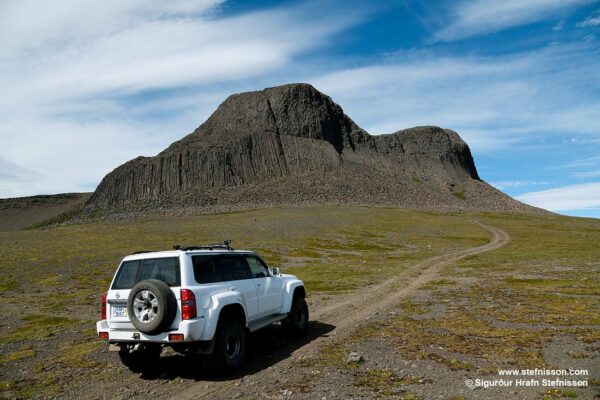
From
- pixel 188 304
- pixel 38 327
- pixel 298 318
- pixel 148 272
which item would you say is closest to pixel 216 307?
pixel 188 304

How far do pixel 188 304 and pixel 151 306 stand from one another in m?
0.85

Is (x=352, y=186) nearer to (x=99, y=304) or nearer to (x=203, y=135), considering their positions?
(x=203, y=135)

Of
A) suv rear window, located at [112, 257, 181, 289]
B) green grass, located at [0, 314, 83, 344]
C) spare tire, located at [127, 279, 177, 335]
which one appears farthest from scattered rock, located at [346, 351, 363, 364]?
green grass, located at [0, 314, 83, 344]

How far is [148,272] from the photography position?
10648 mm

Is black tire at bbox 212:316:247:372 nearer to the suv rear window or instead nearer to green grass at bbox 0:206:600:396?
the suv rear window

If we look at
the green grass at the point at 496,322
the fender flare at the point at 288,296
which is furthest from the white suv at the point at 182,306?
the green grass at the point at 496,322

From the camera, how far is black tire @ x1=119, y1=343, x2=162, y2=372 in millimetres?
10820

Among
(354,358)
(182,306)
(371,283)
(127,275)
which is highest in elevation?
(127,275)

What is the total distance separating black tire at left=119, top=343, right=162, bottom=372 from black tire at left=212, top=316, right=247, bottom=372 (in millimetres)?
1542

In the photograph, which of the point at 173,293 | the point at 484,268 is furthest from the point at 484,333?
the point at 484,268

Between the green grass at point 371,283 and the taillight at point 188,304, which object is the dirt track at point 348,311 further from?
the taillight at point 188,304

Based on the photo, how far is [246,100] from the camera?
200m

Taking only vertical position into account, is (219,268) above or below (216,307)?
above

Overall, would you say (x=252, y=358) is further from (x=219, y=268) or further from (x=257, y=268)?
(x=219, y=268)
